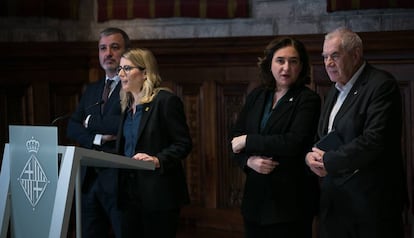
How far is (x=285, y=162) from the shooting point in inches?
127

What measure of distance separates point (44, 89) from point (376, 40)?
91.8 inches

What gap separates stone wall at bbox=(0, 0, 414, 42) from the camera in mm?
4465

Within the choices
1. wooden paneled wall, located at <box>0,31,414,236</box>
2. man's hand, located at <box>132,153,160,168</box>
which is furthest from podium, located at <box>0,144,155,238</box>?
wooden paneled wall, located at <box>0,31,414,236</box>

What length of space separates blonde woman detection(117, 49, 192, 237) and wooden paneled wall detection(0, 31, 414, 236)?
56.2 inches

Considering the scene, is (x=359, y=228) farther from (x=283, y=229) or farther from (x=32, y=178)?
(x=32, y=178)

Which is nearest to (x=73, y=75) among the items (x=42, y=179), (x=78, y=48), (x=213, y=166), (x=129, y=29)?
(x=78, y=48)

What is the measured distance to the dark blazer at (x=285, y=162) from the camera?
318 cm

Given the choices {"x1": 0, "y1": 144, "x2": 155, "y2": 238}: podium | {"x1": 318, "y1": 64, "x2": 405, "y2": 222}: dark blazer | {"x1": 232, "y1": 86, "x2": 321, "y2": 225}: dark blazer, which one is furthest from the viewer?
{"x1": 232, "y1": 86, "x2": 321, "y2": 225}: dark blazer

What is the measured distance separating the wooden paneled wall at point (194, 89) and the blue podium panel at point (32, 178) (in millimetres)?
2293

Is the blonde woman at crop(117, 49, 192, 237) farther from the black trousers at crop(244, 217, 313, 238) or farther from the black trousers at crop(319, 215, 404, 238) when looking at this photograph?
the black trousers at crop(319, 215, 404, 238)

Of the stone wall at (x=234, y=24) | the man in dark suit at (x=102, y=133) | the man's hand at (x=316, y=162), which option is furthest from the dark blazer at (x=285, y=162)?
the stone wall at (x=234, y=24)

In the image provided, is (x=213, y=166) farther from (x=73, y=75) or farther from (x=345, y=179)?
(x=345, y=179)

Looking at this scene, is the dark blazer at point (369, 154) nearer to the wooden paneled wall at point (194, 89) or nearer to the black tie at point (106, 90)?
the black tie at point (106, 90)

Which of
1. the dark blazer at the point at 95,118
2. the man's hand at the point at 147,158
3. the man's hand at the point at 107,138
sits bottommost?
the man's hand at the point at 147,158
